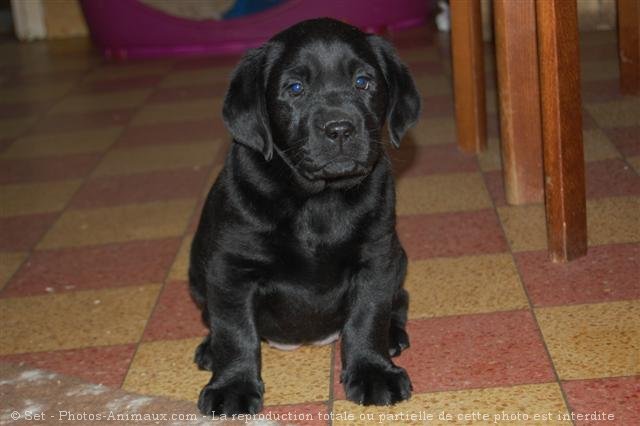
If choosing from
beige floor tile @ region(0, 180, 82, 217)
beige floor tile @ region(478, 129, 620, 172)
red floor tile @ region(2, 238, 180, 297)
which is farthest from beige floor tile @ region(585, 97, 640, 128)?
beige floor tile @ region(0, 180, 82, 217)

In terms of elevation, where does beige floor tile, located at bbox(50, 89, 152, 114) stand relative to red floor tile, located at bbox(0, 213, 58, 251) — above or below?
below

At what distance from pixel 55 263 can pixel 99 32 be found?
415cm

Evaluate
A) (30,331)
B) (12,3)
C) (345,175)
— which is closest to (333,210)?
(345,175)

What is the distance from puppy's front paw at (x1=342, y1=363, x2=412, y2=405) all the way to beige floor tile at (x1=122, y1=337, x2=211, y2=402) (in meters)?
0.40

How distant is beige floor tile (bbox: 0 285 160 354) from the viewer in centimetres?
305

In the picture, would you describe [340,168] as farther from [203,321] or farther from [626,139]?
[626,139]

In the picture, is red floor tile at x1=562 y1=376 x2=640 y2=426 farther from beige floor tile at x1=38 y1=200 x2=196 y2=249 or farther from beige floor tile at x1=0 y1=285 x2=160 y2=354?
beige floor tile at x1=38 y1=200 x2=196 y2=249

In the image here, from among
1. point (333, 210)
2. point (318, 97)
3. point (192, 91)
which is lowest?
point (192, 91)

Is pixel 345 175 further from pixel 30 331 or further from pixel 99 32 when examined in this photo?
pixel 99 32

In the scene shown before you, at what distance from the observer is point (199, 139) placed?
517 cm

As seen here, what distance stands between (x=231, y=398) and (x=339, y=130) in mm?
686

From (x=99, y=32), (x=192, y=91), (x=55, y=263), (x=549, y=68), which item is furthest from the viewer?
(x=99, y=32)

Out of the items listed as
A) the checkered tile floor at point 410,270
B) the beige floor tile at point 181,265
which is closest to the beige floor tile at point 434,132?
the checkered tile floor at point 410,270

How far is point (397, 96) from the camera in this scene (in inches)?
105
